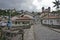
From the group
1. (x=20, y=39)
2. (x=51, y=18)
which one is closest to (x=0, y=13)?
(x=51, y=18)

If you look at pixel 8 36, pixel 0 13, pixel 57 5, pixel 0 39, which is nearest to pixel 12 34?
pixel 8 36

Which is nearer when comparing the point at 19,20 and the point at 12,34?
the point at 12,34

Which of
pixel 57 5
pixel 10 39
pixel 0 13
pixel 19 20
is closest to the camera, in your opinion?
pixel 10 39

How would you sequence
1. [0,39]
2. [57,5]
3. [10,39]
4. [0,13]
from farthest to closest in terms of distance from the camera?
[0,13]
[57,5]
[0,39]
[10,39]

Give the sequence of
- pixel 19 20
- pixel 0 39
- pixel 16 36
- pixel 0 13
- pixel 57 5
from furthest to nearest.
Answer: pixel 0 13, pixel 19 20, pixel 57 5, pixel 0 39, pixel 16 36

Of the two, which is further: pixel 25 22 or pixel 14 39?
pixel 25 22

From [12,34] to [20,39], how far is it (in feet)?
8.53

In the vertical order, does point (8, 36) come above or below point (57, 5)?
below

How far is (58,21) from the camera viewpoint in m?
84.2

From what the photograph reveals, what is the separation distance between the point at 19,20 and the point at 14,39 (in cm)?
7508

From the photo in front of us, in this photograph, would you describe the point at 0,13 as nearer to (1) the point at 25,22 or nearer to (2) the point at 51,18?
(1) the point at 25,22

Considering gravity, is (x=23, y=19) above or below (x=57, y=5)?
below

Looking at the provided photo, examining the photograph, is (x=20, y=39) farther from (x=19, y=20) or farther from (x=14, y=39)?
(x=19, y=20)

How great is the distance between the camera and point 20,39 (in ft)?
55.5
